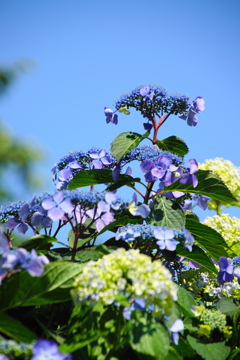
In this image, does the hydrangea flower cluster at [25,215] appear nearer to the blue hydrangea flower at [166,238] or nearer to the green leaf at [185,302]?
the blue hydrangea flower at [166,238]

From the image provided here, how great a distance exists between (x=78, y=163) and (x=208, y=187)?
1.85 feet

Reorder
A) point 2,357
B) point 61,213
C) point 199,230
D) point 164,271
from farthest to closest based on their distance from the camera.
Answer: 1. point 199,230
2. point 61,213
3. point 164,271
4. point 2,357

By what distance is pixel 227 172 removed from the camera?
3803 mm

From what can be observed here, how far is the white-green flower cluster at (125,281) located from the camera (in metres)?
1.16

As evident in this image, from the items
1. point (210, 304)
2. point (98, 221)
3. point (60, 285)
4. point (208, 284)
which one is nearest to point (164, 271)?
point (60, 285)

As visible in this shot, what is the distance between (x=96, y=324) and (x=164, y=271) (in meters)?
0.26

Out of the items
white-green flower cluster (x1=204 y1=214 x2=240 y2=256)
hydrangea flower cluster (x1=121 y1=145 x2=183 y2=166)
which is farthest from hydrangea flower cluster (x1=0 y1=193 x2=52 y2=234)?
white-green flower cluster (x1=204 y1=214 x2=240 y2=256)

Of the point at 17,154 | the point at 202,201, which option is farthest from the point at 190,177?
the point at 17,154

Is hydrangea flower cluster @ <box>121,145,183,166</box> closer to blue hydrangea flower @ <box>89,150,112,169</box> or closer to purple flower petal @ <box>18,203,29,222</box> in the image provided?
blue hydrangea flower @ <box>89,150,112,169</box>

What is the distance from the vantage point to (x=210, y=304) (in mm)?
1889

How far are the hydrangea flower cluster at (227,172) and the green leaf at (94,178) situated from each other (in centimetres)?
185

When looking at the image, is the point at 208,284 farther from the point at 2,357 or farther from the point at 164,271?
the point at 2,357

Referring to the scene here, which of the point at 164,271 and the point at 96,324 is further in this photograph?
the point at 96,324

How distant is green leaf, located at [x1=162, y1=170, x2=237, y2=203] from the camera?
1.94m
